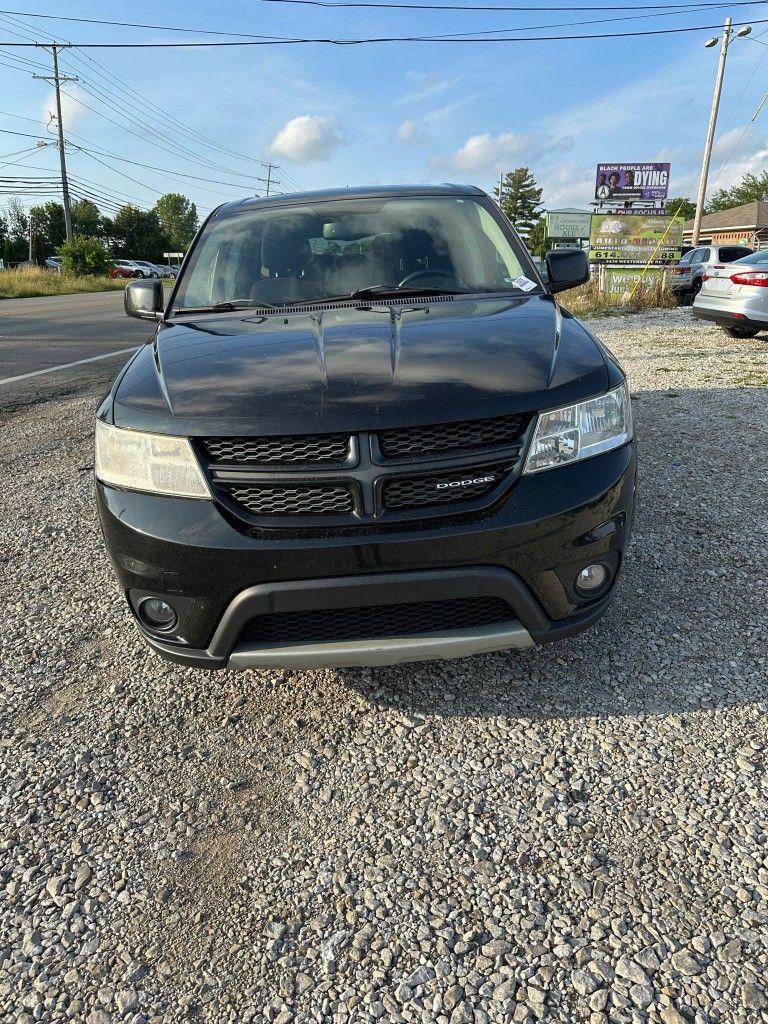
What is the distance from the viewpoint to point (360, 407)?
1.95m

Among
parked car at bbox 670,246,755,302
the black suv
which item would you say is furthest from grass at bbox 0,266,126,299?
the black suv

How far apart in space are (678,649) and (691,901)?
108 cm

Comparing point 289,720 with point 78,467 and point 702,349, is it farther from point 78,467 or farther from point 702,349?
point 702,349

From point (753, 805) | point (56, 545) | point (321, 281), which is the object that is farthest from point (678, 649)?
point (56, 545)

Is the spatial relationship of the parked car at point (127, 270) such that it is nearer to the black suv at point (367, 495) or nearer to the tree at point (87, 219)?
the tree at point (87, 219)

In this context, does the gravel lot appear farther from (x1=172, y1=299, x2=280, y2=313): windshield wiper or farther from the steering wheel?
the steering wheel

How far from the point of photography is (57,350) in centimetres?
1046

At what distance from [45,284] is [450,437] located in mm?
Result: 33847

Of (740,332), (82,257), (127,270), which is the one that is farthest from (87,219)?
(740,332)

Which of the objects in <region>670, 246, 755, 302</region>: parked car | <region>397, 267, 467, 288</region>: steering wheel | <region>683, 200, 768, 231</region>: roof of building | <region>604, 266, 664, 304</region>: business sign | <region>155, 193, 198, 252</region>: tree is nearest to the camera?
<region>397, 267, 467, 288</region>: steering wheel

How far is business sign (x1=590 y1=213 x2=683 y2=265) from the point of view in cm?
1747

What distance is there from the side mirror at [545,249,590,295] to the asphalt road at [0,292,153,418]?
5151mm

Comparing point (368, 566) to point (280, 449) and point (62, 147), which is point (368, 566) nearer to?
point (280, 449)

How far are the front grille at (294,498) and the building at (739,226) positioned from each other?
57.5 m
